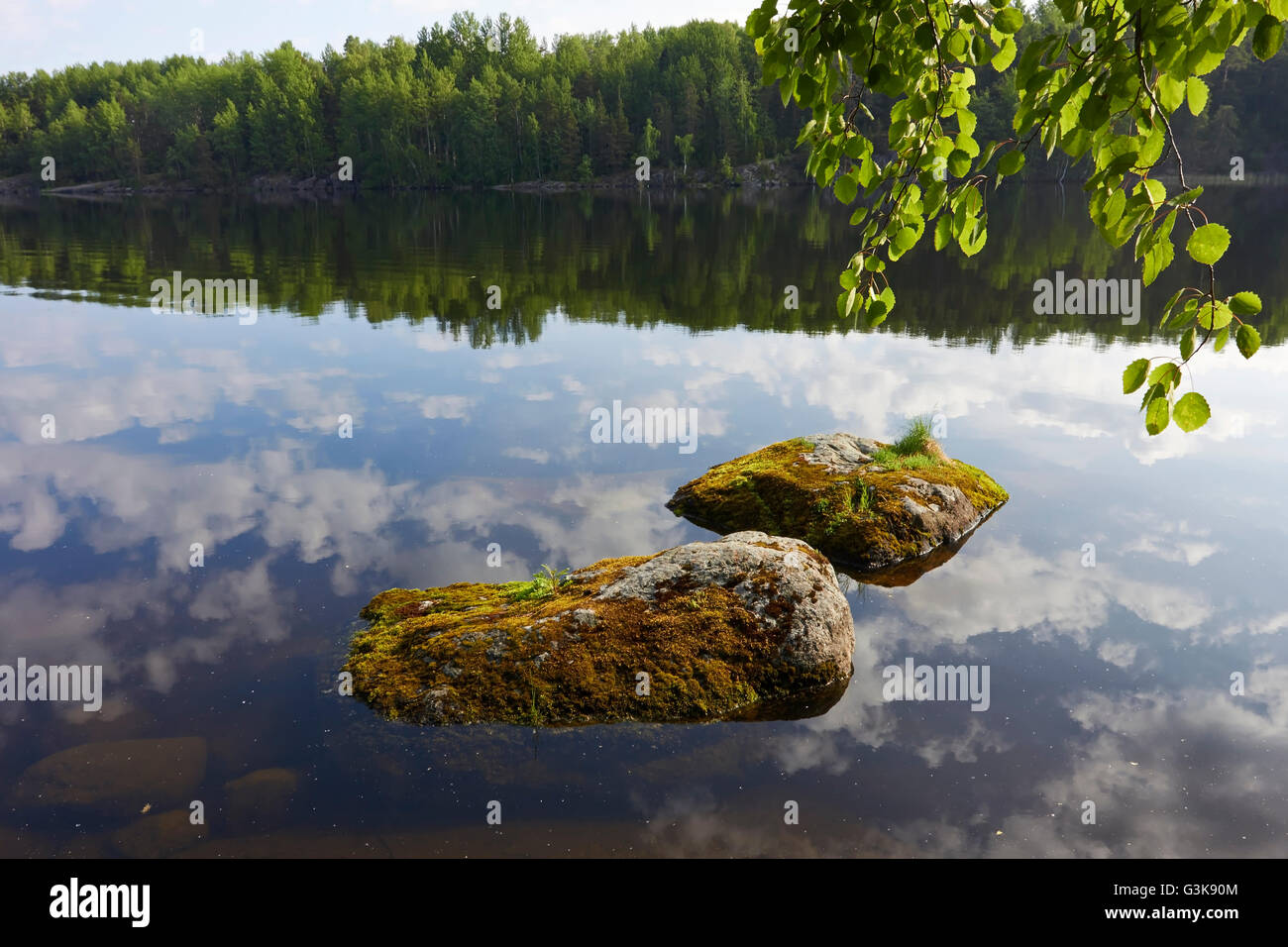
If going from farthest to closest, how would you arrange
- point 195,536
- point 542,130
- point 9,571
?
point 542,130 → point 195,536 → point 9,571

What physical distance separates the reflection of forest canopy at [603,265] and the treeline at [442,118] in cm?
5918

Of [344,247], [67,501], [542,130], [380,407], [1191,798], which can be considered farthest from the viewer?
[542,130]

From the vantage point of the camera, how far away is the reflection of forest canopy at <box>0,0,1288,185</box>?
125 meters

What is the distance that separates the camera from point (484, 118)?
13388cm

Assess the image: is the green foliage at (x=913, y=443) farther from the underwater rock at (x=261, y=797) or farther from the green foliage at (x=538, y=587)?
the underwater rock at (x=261, y=797)

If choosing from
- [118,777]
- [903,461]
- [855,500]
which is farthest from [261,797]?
[903,461]

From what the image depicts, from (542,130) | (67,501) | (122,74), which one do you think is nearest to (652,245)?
(67,501)

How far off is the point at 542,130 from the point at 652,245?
301 ft

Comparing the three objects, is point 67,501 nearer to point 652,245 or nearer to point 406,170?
point 652,245

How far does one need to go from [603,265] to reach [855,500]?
3402 cm

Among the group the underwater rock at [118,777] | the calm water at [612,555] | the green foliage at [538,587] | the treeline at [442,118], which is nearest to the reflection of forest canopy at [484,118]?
the treeline at [442,118]

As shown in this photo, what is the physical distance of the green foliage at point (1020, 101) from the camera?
112 inches

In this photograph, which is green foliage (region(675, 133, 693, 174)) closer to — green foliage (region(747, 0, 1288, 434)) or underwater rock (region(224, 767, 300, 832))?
underwater rock (region(224, 767, 300, 832))
